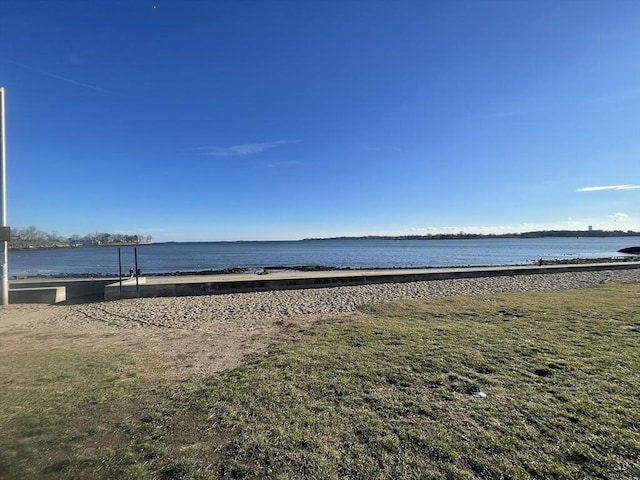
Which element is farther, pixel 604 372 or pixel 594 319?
pixel 594 319

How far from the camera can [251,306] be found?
34.4 ft

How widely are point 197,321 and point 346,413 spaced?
6.27 metres

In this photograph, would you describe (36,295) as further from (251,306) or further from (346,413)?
(346,413)

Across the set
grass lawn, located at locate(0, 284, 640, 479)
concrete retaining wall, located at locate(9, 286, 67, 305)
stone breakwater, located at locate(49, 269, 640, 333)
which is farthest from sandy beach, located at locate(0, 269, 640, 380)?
concrete retaining wall, located at locate(9, 286, 67, 305)

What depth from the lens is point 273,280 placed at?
47.2 ft

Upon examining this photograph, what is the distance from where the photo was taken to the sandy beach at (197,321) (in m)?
5.63

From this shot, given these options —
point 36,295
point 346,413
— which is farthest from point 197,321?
point 36,295

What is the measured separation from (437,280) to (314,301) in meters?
7.74

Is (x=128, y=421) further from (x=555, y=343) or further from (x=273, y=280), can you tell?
(x=273, y=280)

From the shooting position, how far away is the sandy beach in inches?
222

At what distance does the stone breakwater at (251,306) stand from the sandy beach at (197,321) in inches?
0.8

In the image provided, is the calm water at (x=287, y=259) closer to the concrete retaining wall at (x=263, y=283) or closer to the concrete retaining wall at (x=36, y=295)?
the concrete retaining wall at (x=263, y=283)

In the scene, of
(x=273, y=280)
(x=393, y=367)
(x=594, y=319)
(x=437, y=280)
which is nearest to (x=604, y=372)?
(x=393, y=367)

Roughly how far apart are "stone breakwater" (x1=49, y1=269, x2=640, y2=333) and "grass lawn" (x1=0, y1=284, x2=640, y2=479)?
2.94 metres
